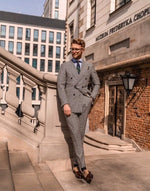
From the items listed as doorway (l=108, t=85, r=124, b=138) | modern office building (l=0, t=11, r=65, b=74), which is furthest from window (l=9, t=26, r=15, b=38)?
doorway (l=108, t=85, r=124, b=138)

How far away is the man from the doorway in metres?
6.41

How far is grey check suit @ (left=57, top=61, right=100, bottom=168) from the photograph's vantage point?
290 centimetres

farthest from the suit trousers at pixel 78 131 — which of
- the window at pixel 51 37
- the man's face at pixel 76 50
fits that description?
the window at pixel 51 37

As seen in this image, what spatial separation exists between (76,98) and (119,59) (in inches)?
267

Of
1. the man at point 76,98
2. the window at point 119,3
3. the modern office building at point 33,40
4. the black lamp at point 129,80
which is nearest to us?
the man at point 76,98

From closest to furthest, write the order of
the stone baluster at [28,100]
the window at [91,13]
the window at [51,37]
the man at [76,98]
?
1. the man at [76,98]
2. the stone baluster at [28,100]
3. the window at [91,13]
4. the window at [51,37]

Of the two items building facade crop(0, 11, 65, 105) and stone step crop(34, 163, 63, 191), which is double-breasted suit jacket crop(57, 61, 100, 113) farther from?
building facade crop(0, 11, 65, 105)

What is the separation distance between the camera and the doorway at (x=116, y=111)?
9.27 m

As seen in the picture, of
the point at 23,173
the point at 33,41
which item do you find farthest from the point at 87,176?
the point at 33,41

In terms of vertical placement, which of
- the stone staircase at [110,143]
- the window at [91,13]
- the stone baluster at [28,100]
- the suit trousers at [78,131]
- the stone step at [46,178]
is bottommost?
the stone staircase at [110,143]

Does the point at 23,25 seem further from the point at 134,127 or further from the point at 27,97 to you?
the point at 27,97

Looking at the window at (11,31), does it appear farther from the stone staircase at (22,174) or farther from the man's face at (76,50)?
the man's face at (76,50)

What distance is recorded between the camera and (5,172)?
256 centimetres

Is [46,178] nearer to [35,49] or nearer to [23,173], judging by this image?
[23,173]
